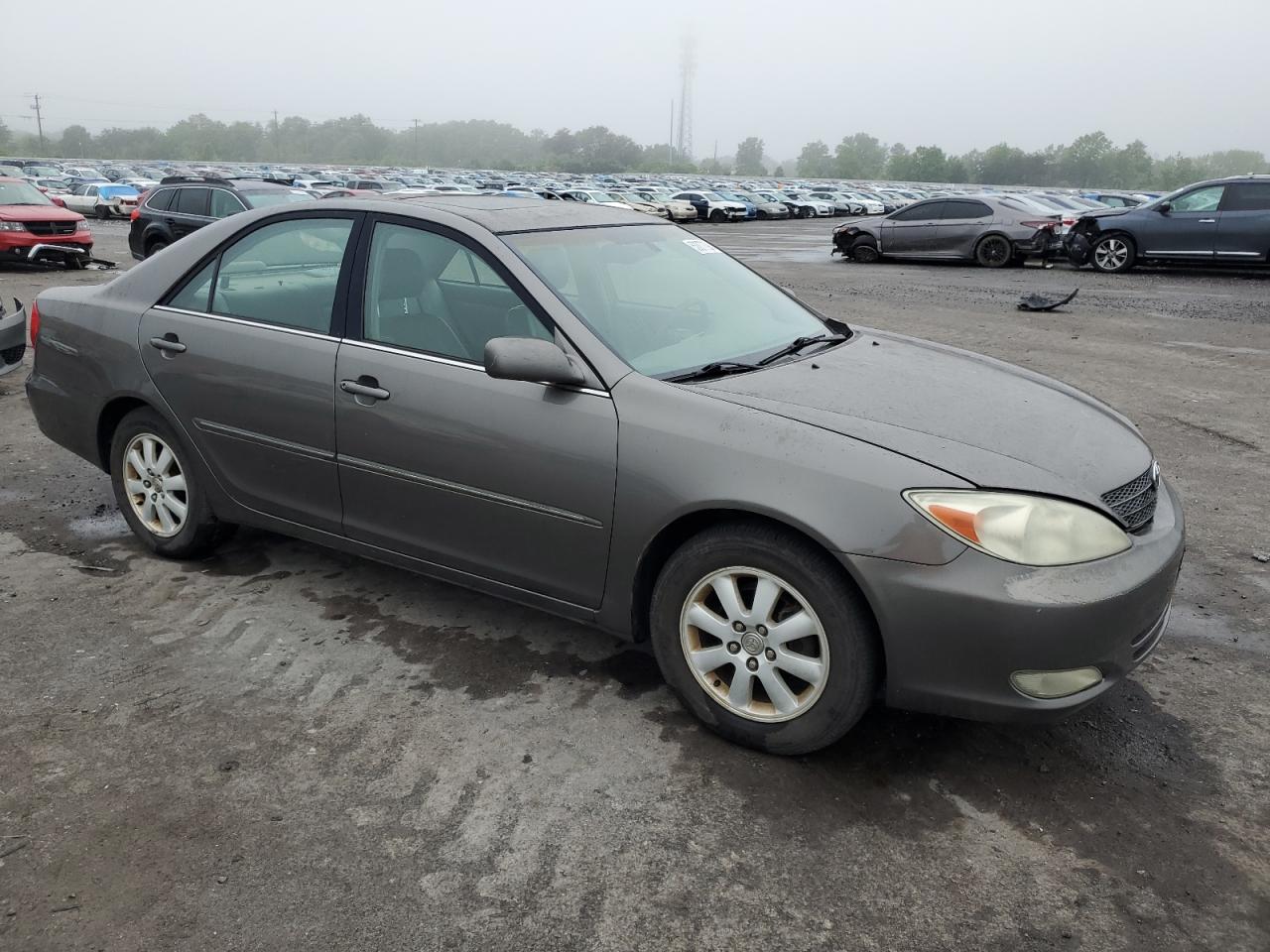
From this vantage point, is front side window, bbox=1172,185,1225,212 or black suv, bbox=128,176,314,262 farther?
front side window, bbox=1172,185,1225,212

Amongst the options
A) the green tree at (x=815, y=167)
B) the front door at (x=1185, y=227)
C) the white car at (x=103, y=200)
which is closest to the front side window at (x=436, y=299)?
the front door at (x=1185, y=227)

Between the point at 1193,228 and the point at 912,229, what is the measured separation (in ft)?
18.6

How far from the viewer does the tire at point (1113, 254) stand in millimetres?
18938

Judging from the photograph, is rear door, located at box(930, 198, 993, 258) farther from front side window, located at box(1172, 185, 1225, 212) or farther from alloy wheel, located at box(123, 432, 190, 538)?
alloy wheel, located at box(123, 432, 190, 538)

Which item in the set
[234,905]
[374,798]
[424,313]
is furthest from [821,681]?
[424,313]

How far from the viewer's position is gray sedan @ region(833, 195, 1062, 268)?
20.7 metres

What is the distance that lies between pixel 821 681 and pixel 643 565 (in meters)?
0.66

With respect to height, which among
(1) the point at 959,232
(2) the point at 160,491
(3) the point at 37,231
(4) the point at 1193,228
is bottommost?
(2) the point at 160,491

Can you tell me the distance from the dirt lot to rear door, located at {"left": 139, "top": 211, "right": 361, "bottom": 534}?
0.56 meters

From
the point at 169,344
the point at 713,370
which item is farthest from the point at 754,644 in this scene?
the point at 169,344

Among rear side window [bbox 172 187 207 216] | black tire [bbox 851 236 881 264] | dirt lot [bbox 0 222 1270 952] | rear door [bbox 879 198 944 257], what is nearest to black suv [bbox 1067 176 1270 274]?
rear door [bbox 879 198 944 257]

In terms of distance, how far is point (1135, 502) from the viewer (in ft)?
10.3

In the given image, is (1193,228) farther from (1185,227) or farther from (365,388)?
(365,388)

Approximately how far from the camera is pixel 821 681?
296 centimetres
